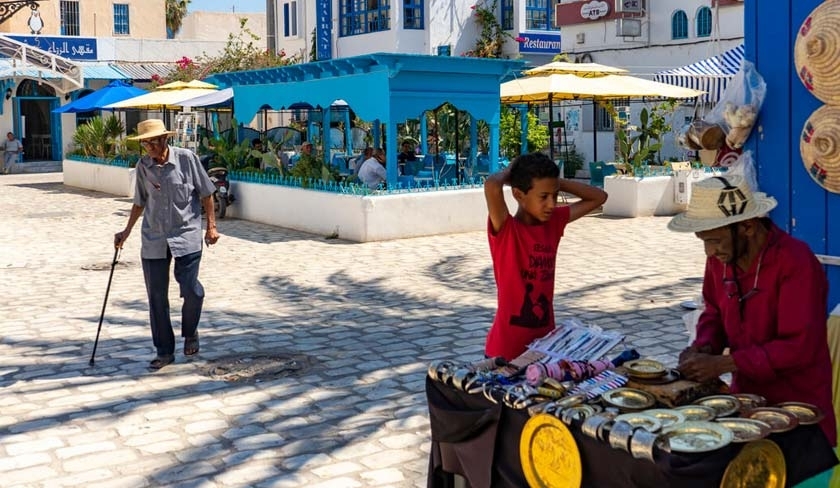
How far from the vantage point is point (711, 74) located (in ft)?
45.2

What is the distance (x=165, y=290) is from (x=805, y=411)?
517 cm

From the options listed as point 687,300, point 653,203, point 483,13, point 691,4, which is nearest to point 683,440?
point 687,300

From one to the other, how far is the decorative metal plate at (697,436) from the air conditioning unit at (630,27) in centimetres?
2452

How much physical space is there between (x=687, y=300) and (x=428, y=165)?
1077cm

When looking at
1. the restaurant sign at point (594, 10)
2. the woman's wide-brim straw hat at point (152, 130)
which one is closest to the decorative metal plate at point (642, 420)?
the woman's wide-brim straw hat at point (152, 130)

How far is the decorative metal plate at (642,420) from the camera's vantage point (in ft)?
9.98

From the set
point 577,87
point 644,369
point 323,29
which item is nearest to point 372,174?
point 577,87

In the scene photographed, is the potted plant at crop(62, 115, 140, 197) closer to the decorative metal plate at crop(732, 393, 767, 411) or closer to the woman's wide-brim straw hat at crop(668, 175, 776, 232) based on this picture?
the woman's wide-brim straw hat at crop(668, 175, 776, 232)

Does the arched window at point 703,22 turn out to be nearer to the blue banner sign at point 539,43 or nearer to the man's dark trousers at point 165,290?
the blue banner sign at point 539,43

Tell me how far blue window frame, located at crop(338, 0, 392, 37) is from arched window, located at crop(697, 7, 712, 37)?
36.9 feet

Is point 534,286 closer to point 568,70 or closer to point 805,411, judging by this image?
point 805,411

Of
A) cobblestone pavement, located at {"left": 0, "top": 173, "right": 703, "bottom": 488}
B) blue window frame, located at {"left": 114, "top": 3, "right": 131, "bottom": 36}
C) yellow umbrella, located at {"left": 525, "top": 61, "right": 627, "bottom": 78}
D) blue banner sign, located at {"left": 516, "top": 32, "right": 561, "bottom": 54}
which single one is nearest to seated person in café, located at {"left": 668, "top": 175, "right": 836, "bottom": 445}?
cobblestone pavement, located at {"left": 0, "top": 173, "right": 703, "bottom": 488}

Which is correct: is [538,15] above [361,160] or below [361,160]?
above

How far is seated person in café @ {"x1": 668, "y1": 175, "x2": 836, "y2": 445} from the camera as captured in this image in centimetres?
328
